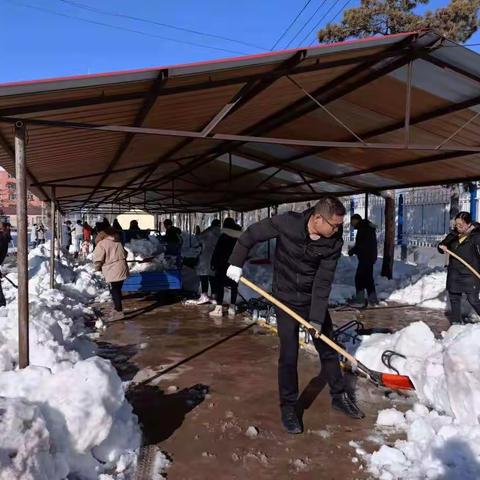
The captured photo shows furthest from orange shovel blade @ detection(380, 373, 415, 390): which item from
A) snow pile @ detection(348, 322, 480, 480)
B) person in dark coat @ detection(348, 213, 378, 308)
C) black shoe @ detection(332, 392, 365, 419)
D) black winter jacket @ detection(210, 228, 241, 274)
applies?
person in dark coat @ detection(348, 213, 378, 308)

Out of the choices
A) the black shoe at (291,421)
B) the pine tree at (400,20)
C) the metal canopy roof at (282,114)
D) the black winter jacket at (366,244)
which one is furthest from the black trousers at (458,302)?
the pine tree at (400,20)

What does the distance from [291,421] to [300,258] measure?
134 cm

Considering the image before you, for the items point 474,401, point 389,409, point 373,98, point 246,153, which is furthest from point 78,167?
point 474,401

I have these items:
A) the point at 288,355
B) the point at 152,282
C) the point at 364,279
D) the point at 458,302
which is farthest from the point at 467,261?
the point at 152,282

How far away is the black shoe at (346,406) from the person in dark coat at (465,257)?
350 cm

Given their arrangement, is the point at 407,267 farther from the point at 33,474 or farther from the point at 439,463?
the point at 33,474

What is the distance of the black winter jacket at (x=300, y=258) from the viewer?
12.7 feet

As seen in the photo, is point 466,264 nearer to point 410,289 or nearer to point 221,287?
point 410,289

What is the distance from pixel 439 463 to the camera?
322 cm

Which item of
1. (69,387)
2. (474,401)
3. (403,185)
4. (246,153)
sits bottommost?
(474,401)

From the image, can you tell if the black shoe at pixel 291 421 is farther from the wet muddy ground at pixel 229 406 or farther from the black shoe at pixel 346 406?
the black shoe at pixel 346 406

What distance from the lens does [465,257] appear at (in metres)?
6.92

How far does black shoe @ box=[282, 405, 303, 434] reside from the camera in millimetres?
3891

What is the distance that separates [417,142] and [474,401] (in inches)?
183
